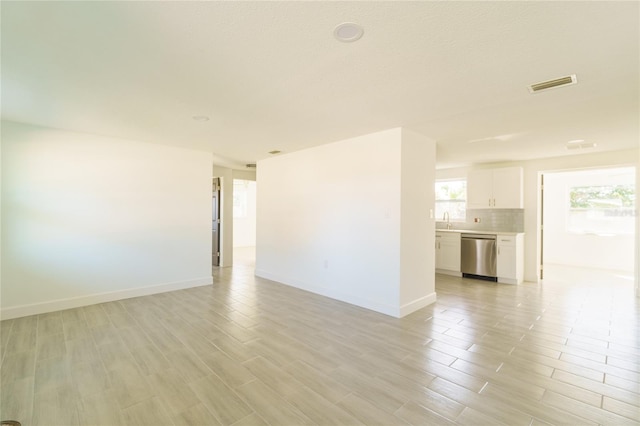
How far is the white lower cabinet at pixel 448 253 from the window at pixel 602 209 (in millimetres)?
4003

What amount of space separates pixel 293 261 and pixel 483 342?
125 inches

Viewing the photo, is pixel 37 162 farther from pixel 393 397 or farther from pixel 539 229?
pixel 539 229

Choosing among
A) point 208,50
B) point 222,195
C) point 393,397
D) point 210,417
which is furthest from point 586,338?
point 222,195

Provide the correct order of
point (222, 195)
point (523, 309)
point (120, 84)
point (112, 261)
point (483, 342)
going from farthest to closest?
point (222, 195), point (112, 261), point (523, 309), point (483, 342), point (120, 84)

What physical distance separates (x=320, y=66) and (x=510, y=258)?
210 inches

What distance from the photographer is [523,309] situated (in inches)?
155

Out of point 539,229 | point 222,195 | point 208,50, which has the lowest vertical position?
point 539,229

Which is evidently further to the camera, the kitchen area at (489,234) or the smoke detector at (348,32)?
the kitchen area at (489,234)

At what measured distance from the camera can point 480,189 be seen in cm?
605

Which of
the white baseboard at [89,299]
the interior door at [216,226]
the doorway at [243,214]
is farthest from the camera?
the doorway at [243,214]

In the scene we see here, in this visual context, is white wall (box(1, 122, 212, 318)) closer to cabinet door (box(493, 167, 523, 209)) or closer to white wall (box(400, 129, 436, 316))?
white wall (box(400, 129, 436, 316))

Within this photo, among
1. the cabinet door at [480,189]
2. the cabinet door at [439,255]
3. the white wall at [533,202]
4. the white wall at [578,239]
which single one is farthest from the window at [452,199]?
the white wall at [578,239]

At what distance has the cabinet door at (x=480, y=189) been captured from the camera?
5918mm

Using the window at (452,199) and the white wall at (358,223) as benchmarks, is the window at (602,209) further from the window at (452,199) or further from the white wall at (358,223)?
the white wall at (358,223)
